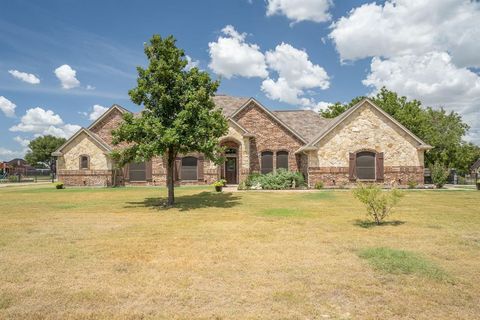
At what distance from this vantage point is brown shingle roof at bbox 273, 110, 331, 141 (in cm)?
3101

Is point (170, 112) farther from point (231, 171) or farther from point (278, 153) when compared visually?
point (278, 153)

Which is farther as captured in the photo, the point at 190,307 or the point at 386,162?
the point at 386,162

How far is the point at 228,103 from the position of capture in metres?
33.0

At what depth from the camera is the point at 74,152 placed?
29312 mm

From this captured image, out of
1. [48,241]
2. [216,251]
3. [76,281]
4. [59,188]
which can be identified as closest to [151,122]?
[48,241]

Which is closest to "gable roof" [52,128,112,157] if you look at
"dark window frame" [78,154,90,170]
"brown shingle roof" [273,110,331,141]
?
"dark window frame" [78,154,90,170]

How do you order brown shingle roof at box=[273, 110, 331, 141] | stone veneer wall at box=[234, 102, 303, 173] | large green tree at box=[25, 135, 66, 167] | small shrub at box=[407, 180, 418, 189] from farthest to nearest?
large green tree at box=[25, 135, 66, 167], brown shingle roof at box=[273, 110, 331, 141], stone veneer wall at box=[234, 102, 303, 173], small shrub at box=[407, 180, 418, 189]

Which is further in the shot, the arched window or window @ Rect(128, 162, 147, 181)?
window @ Rect(128, 162, 147, 181)

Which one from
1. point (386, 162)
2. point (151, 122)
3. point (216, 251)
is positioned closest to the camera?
point (216, 251)

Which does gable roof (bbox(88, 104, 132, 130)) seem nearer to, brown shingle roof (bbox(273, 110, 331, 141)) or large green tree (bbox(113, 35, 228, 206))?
brown shingle roof (bbox(273, 110, 331, 141))

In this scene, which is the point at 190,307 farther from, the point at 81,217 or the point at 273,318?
the point at 81,217

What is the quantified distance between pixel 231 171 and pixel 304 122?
9.30m

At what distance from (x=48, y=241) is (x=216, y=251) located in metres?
4.78

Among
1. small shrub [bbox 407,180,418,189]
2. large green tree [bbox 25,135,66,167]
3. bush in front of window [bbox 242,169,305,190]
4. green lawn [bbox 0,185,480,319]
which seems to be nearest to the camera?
green lawn [bbox 0,185,480,319]
